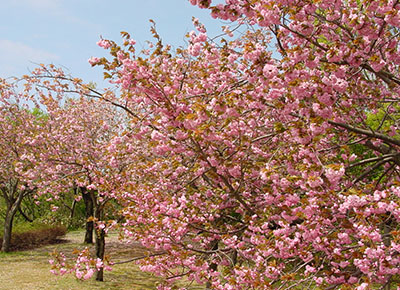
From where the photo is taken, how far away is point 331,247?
4.19m

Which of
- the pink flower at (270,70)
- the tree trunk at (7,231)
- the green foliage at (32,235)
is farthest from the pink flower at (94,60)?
the green foliage at (32,235)

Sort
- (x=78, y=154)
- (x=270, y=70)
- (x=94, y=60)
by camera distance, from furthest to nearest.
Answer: (x=78, y=154)
(x=94, y=60)
(x=270, y=70)

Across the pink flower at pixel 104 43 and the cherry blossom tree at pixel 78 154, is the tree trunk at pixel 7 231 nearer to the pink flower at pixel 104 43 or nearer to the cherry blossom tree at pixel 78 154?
the cherry blossom tree at pixel 78 154

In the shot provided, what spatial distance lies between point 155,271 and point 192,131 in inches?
110

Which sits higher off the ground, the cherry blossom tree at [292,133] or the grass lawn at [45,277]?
the cherry blossom tree at [292,133]

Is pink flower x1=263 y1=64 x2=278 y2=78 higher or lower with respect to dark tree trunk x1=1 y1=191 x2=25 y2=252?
higher

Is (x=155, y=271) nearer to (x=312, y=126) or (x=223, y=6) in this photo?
(x=312, y=126)

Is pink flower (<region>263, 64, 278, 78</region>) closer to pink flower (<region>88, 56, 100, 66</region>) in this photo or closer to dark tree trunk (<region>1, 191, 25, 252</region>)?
pink flower (<region>88, 56, 100, 66</region>)

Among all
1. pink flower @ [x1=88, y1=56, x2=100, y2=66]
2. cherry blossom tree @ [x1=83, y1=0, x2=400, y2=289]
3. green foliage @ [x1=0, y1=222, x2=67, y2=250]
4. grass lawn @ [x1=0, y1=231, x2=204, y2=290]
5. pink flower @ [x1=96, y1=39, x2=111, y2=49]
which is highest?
pink flower @ [x1=96, y1=39, x2=111, y2=49]

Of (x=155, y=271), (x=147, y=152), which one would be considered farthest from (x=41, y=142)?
(x=155, y=271)

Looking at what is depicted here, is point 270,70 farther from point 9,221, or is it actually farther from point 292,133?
point 9,221

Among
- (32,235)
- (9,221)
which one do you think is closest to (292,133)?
(9,221)

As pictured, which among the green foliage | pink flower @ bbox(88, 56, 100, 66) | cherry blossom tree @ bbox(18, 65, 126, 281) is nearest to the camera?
pink flower @ bbox(88, 56, 100, 66)

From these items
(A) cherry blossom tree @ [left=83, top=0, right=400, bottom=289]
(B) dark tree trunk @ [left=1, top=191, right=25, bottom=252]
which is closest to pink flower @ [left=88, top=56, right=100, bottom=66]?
(A) cherry blossom tree @ [left=83, top=0, right=400, bottom=289]
